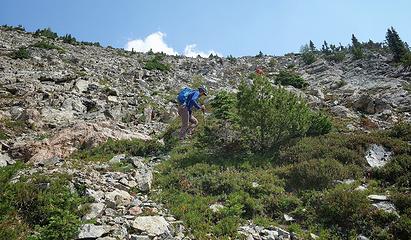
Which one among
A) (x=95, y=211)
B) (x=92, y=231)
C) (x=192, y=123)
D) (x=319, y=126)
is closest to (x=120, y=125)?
(x=192, y=123)

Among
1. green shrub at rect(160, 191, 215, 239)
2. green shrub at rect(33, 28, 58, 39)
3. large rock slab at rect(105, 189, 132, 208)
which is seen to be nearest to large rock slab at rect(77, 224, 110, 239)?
large rock slab at rect(105, 189, 132, 208)

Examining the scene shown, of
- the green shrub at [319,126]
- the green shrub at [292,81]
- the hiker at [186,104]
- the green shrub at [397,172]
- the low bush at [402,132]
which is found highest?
the green shrub at [292,81]

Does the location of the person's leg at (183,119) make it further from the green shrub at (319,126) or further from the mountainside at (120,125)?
the green shrub at (319,126)

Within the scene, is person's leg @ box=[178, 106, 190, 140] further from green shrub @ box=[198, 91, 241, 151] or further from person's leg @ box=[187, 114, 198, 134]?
green shrub @ box=[198, 91, 241, 151]

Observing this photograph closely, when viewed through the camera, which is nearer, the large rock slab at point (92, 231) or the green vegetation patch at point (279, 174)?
the large rock slab at point (92, 231)

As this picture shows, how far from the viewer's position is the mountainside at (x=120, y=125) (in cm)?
923

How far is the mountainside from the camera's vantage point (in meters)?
9.23

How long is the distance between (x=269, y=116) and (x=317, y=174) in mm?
4003

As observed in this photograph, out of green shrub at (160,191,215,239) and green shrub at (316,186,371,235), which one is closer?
green shrub at (160,191,215,239)

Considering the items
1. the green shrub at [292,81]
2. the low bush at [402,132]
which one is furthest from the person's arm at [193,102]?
the green shrub at [292,81]

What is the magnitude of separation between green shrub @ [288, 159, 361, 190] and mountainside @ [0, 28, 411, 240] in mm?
208

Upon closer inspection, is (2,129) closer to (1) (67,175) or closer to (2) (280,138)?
(1) (67,175)

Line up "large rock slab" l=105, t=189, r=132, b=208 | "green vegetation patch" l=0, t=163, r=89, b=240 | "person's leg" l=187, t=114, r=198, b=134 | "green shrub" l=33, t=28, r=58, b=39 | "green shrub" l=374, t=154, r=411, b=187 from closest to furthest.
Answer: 1. "green vegetation patch" l=0, t=163, r=89, b=240
2. "large rock slab" l=105, t=189, r=132, b=208
3. "green shrub" l=374, t=154, r=411, b=187
4. "person's leg" l=187, t=114, r=198, b=134
5. "green shrub" l=33, t=28, r=58, b=39

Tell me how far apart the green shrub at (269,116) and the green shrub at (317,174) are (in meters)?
2.97
